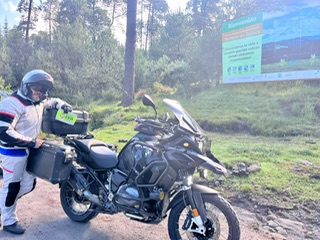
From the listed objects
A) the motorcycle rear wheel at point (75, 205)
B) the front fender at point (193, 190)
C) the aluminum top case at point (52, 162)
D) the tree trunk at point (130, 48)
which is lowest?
the motorcycle rear wheel at point (75, 205)

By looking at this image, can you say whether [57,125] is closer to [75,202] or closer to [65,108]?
[65,108]

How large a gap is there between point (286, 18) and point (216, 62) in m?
4.43

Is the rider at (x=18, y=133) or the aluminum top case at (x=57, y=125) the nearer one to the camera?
the rider at (x=18, y=133)

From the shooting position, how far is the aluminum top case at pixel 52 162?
3096 mm

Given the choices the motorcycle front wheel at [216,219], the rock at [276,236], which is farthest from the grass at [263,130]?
the motorcycle front wheel at [216,219]

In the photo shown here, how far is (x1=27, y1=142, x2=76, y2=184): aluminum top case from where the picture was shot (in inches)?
122

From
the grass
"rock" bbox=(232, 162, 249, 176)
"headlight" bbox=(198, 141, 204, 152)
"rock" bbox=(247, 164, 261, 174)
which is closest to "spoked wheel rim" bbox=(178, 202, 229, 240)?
"headlight" bbox=(198, 141, 204, 152)

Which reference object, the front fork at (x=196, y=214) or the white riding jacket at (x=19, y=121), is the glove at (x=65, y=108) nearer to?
the white riding jacket at (x=19, y=121)

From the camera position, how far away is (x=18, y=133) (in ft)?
9.98

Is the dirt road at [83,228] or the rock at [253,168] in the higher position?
the rock at [253,168]

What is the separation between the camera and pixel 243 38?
44.1 feet

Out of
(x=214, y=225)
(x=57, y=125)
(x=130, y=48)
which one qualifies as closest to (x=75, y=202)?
(x=57, y=125)

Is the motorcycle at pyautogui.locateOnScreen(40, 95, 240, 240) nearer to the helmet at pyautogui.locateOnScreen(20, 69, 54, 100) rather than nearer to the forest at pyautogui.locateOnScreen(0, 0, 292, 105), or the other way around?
the helmet at pyautogui.locateOnScreen(20, 69, 54, 100)

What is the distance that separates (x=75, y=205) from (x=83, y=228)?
0.38 metres
